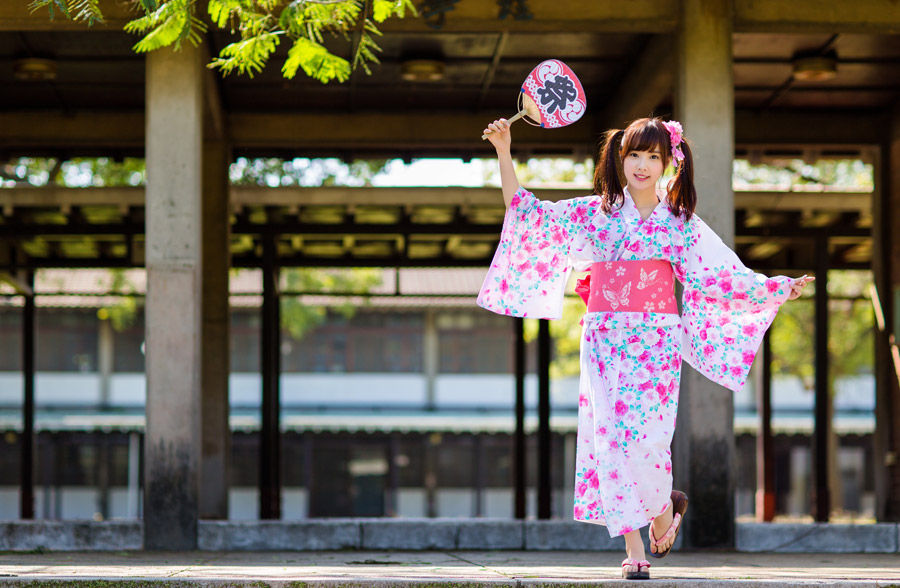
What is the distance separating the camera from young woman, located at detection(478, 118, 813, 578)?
190 inches

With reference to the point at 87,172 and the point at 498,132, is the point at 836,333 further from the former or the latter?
the point at 498,132

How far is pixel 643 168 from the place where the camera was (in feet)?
16.4

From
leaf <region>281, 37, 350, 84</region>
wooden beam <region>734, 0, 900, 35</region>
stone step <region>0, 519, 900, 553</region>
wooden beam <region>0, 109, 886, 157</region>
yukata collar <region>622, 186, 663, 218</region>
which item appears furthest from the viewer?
wooden beam <region>0, 109, 886, 157</region>

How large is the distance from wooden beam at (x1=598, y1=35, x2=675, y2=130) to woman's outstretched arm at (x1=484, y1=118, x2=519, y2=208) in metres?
4.87

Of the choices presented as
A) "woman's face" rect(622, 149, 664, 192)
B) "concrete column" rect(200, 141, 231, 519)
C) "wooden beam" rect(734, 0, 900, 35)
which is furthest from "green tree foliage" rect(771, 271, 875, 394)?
"woman's face" rect(622, 149, 664, 192)

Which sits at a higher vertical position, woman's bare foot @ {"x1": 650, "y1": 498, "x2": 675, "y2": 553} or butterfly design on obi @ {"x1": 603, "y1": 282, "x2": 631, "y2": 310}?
butterfly design on obi @ {"x1": 603, "y1": 282, "x2": 631, "y2": 310}

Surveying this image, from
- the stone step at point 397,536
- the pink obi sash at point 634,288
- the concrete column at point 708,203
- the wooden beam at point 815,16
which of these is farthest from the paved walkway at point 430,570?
the wooden beam at point 815,16

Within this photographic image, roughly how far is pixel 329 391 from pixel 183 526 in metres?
24.1

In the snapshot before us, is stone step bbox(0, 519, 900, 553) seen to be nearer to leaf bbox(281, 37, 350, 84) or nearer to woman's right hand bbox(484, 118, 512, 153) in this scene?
leaf bbox(281, 37, 350, 84)

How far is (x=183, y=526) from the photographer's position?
8.48 metres

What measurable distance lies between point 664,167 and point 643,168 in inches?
5.4

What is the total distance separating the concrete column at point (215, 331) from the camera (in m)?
12.9

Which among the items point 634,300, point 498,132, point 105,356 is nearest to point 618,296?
point 634,300

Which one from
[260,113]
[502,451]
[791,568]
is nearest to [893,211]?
[260,113]
